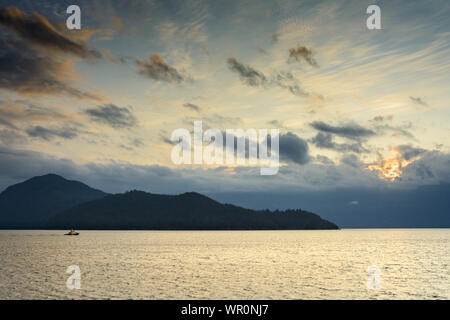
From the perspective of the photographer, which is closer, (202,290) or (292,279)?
(202,290)

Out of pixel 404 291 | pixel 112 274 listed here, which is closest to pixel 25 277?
pixel 112 274

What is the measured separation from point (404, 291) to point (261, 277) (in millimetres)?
28852
